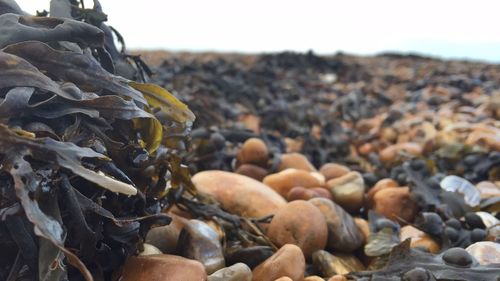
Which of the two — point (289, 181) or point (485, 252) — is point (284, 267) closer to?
point (485, 252)

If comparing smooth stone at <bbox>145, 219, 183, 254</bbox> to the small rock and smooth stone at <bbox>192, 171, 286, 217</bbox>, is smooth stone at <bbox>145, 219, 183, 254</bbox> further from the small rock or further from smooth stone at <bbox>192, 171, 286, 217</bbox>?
the small rock

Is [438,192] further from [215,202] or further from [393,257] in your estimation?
[215,202]

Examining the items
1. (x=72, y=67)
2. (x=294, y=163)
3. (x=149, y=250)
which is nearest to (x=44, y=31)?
(x=72, y=67)

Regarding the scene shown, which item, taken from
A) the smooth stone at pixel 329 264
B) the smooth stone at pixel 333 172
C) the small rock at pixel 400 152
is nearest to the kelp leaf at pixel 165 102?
the smooth stone at pixel 329 264

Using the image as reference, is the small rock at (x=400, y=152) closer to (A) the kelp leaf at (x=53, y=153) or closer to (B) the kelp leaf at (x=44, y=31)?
(B) the kelp leaf at (x=44, y=31)

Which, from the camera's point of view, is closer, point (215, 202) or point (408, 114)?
point (215, 202)

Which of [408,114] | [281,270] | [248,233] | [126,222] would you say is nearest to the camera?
[126,222]

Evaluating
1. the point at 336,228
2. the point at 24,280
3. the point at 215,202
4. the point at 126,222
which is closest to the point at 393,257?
the point at 336,228
